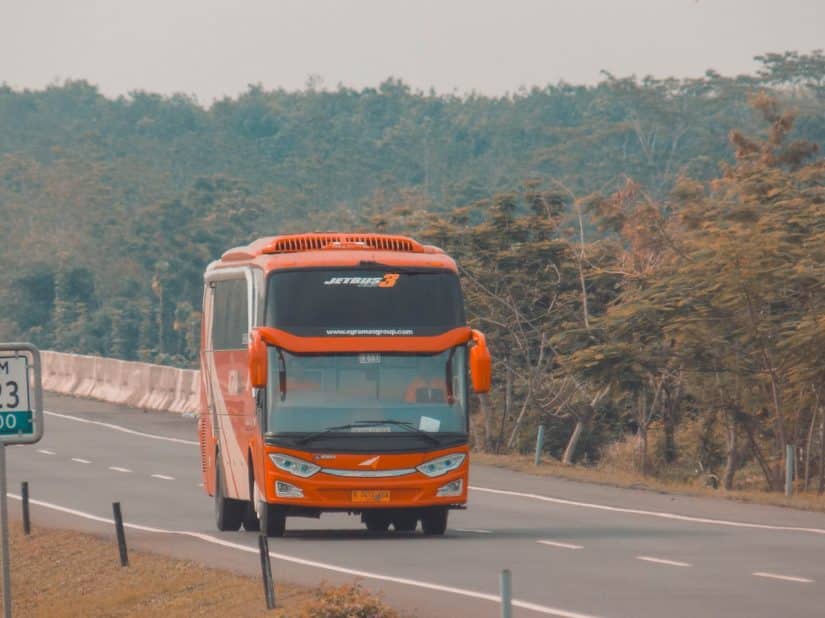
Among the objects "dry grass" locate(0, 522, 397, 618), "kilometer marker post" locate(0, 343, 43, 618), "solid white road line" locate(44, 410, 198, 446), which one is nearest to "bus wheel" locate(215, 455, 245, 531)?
"dry grass" locate(0, 522, 397, 618)

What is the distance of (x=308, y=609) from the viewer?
14375 millimetres

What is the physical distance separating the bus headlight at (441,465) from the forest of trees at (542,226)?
12.5 m

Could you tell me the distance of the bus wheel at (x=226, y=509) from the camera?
959 inches

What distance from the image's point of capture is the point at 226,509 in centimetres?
2438

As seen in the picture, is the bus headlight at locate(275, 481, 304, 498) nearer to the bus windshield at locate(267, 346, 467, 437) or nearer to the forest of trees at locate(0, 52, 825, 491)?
the bus windshield at locate(267, 346, 467, 437)

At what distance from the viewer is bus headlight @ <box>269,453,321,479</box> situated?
21.2 m

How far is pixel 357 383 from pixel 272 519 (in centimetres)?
214

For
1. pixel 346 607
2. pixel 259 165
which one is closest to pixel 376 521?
pixel 346 607

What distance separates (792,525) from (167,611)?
31.5 feet

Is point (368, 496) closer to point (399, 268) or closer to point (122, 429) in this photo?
point (399, 268)

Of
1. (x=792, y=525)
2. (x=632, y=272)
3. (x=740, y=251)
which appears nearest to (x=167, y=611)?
(x=792, y=525)

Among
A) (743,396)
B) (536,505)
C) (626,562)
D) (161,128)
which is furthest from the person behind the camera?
(161,128)

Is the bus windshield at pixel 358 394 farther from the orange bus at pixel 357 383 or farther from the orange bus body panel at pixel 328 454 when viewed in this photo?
the orange bus body panel at pixel 328 454

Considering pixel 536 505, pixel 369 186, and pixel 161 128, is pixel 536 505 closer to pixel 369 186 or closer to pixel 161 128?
pixel 369 186
